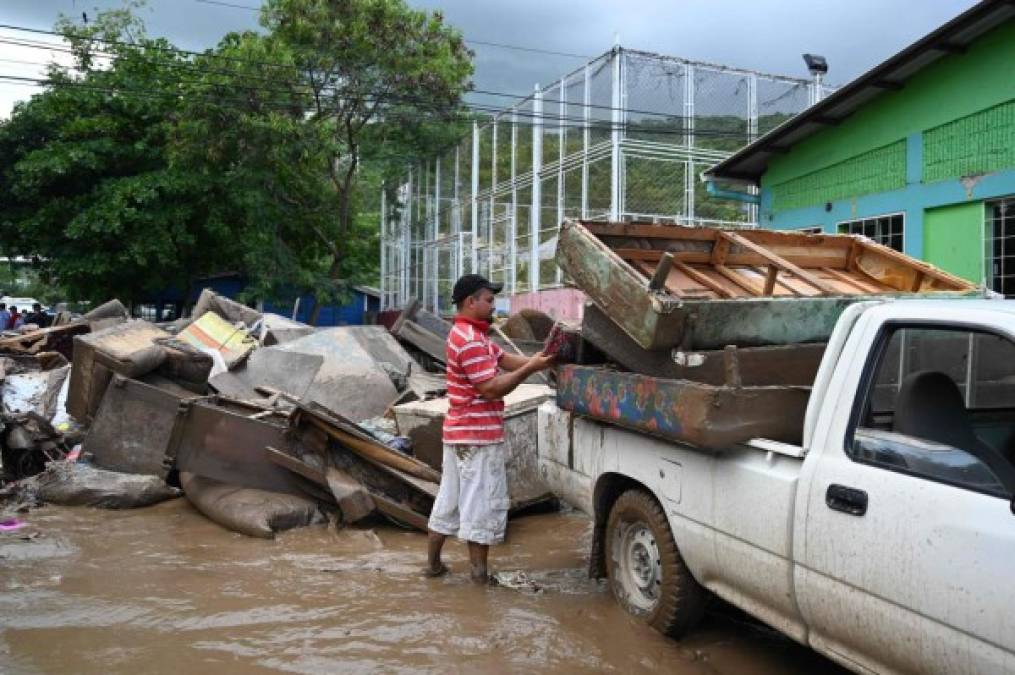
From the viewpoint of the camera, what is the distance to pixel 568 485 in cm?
507

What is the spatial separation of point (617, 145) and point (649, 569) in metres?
13.3

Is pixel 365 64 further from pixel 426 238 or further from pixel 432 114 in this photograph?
pixel 426 238

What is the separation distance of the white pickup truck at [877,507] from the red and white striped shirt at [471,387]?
3.86ft

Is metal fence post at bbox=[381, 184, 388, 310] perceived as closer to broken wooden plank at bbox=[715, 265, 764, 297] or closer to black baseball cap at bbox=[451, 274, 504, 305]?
black baseball cap at bbox=[451, 274, 504, 305]

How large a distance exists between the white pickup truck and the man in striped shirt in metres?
1.19

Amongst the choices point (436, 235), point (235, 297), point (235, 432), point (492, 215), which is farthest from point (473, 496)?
point (235, 297)

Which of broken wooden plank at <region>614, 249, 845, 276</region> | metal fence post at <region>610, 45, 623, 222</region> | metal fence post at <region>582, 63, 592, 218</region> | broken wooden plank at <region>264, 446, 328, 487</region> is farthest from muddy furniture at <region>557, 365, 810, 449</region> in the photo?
metal fence post at <region>582, 63, 592, 218</region>

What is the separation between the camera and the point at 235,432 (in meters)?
6.69

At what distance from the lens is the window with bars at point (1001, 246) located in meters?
8.89

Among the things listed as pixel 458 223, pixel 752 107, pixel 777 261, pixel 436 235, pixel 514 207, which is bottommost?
pixel 777 261

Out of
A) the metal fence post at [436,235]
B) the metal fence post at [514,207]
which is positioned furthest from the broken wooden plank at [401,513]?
the metal fence post at [436,235]

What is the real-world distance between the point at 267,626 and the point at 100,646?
0.81m

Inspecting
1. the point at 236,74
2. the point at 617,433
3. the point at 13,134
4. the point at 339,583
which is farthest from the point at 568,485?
the point at 13,134

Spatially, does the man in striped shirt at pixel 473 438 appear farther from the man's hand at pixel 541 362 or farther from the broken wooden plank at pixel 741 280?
the broken wooden plank at pixel 741 280
